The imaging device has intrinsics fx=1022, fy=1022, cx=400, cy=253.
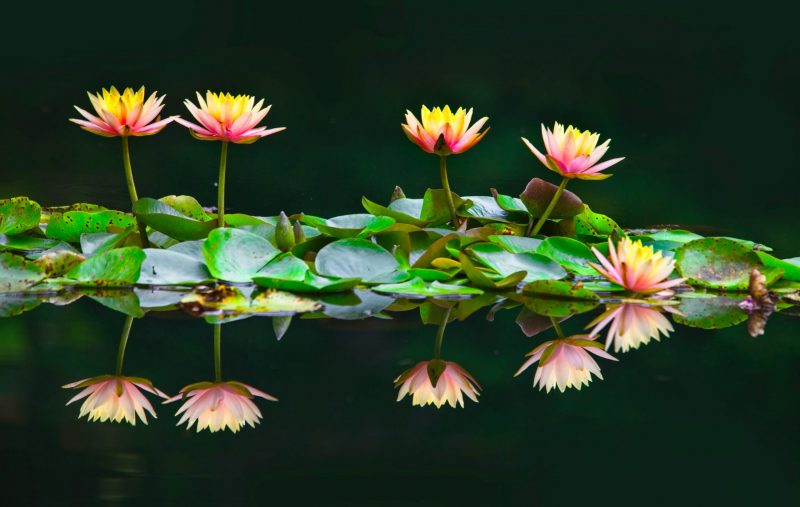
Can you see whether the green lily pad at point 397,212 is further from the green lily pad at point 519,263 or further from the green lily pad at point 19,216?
the green lily pad at point 19,216

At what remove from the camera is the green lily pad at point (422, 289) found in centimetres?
292

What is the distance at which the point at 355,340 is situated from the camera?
260cm

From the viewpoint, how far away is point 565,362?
2494mm

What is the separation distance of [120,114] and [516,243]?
4.24ft

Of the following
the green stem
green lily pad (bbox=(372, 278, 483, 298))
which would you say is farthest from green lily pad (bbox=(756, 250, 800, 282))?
green lily pad (bbox=(372, 278, 483, 298))

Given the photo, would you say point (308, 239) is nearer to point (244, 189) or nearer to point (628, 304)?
point (628, 304)

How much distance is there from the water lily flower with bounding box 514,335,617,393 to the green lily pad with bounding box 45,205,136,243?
5.36 feet

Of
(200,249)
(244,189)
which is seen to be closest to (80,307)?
(200,249)

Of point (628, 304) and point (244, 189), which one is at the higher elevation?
point (244, 189)

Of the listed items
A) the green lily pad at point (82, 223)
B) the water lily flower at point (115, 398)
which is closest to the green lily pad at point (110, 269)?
the green lily pad at point (82, 223)

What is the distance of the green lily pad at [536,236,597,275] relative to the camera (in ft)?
10.7

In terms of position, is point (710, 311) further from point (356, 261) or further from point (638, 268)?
point (356, 261)

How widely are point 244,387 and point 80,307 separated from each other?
88 centimetres

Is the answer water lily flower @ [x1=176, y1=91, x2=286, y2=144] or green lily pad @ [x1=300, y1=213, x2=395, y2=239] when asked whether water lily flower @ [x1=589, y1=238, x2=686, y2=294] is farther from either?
water lily flower @ [x1=176, y1=91, x2=286, y2=144]
